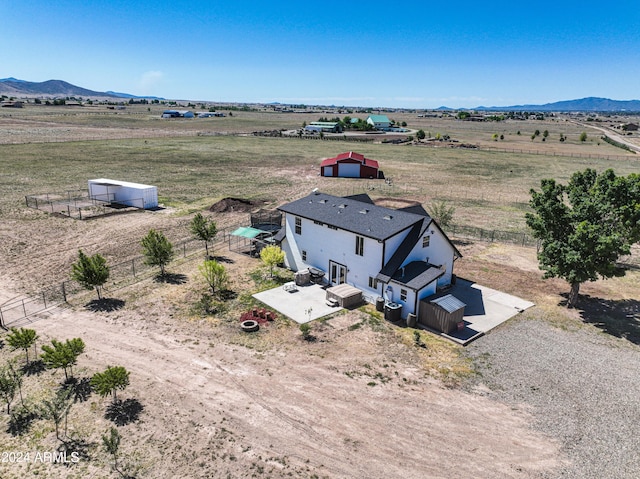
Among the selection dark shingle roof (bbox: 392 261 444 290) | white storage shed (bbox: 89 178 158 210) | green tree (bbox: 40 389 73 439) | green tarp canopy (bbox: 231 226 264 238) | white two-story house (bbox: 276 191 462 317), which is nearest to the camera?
green tree (bbox: 40 389 73 439)

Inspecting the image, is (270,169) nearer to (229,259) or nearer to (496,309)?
(229,259)

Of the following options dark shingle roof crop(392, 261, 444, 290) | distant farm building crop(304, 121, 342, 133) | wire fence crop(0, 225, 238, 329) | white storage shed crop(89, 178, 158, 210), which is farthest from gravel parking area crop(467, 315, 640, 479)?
distant farm building crop(304, 121, 342, 133)

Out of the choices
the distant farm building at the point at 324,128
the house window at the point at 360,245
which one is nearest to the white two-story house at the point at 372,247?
the house window at the point at 360,245

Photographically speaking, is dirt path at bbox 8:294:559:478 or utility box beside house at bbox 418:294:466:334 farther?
utility box beside house at bbox 418:294:466:334

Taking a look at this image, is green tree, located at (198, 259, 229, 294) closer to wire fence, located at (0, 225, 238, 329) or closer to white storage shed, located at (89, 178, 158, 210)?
wire fence, located at (0, 225, 238, 329)

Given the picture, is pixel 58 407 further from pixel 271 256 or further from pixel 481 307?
pixel 481 307

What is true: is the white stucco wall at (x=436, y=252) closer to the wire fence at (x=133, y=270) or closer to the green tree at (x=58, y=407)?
the wire fence at (x=133, y=270)
